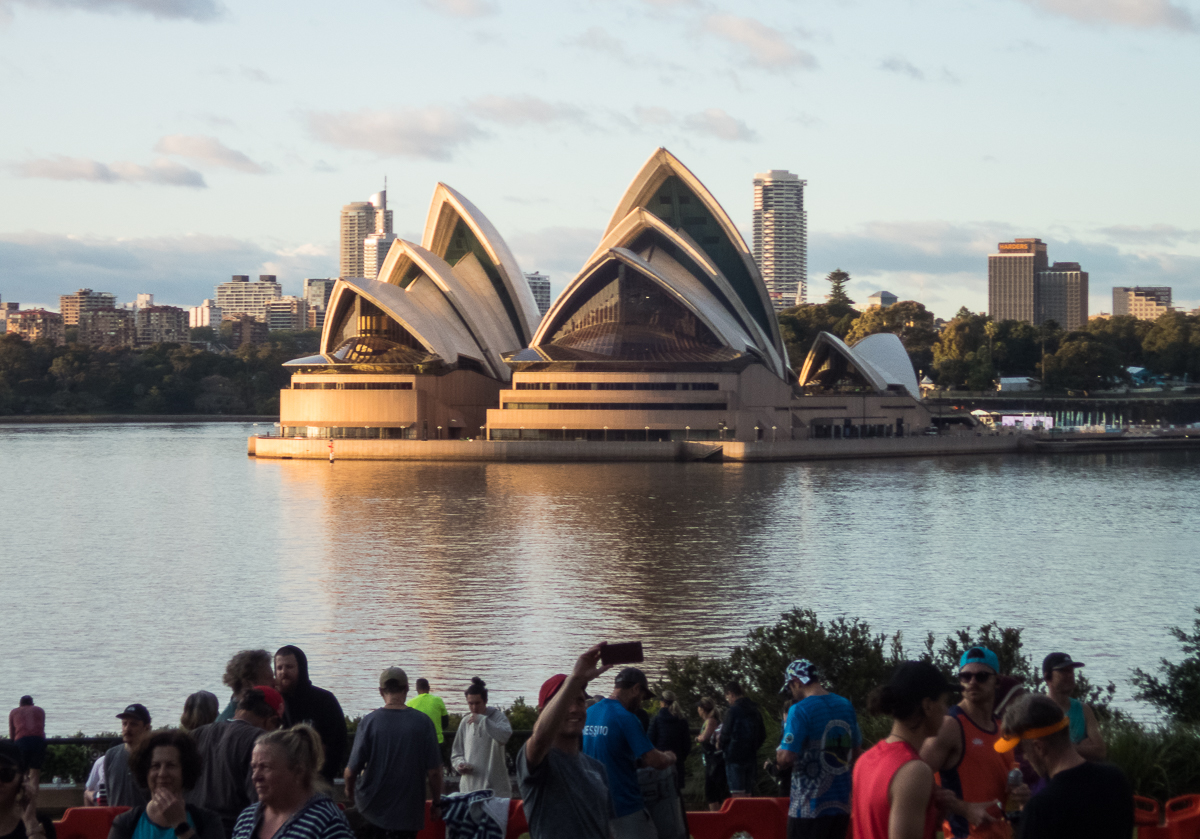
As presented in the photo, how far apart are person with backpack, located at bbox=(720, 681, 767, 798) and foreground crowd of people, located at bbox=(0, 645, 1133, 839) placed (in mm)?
486

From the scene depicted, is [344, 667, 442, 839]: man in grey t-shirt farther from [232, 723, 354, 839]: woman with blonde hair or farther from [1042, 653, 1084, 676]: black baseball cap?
[1042, 653, 1084, 676]: black baseball cap

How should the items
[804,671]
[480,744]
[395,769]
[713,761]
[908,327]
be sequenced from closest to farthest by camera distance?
[804,671], [395,769], [480,744], [713,761], [908,327]

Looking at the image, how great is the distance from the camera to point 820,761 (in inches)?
250

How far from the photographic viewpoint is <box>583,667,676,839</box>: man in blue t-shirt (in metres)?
5.92

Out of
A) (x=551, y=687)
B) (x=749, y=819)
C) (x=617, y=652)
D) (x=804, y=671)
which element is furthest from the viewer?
(x=749, y=819)

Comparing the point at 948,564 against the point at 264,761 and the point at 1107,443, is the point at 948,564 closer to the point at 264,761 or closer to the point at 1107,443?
the point at 264,761

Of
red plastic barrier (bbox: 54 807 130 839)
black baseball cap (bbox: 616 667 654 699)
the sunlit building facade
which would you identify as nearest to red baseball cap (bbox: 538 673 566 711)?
black baseball cap (bbox: 616 667 654 699)

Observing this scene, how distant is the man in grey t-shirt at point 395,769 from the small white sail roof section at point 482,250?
250 feet

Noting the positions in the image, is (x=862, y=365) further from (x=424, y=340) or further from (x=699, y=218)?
(x=424, y=340)

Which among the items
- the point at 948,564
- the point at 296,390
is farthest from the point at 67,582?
the point at 296,390

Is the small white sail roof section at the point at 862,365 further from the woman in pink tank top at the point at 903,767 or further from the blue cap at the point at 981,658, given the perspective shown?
the woman in pink tank top at the point at 903,767

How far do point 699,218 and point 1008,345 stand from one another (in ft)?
164

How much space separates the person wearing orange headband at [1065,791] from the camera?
4.50 metres

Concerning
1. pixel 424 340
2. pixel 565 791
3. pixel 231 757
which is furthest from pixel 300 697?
pixel 424 340
